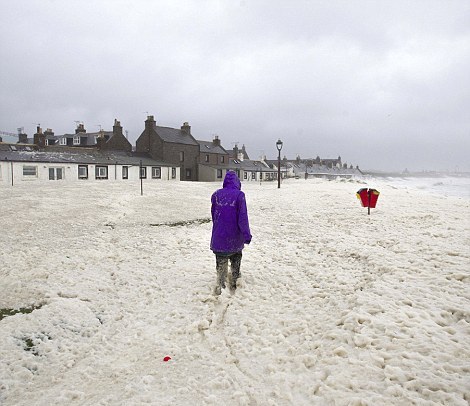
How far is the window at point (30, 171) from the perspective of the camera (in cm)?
3434

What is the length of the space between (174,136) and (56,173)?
23.1 m

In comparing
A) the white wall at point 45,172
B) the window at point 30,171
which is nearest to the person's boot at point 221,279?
the white wall at point 45,172

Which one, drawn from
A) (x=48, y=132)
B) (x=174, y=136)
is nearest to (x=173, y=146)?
(x=174, y=136)

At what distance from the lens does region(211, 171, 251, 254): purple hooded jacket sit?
5.71 m

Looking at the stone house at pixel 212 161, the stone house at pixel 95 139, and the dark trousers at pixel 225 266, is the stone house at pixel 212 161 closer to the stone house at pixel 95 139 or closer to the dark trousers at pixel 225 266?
the stone house at pixel 95 139

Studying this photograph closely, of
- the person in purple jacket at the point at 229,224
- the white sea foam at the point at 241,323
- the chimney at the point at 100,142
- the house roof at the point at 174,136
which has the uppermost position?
the house roof at the point at 174,136

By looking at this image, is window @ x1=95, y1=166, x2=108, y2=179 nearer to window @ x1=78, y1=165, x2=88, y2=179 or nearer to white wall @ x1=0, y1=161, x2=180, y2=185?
white wall @ x1=0, y1=161, x2=180, y2=185

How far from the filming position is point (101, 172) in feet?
136

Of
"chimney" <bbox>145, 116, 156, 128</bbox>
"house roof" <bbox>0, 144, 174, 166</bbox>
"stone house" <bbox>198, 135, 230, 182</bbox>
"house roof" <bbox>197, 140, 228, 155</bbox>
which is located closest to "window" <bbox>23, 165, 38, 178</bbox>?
"house roof" <bbox>0, 144, 174, 166</bbox>

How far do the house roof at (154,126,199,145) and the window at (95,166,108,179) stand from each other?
13.6 m

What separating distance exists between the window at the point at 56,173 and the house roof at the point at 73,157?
3.66ft

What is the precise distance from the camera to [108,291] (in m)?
6.00

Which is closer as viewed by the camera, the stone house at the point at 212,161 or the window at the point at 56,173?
the window at the point at 56,173

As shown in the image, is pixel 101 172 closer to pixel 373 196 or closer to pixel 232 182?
pixel 373 196
